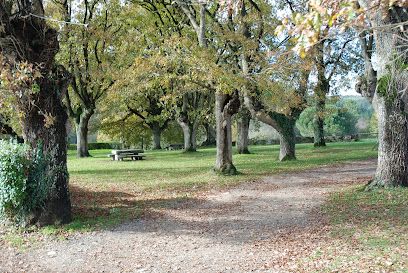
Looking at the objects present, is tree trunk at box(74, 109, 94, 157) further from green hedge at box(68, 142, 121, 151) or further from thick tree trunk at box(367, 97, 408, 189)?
thick tree trunk at box(367, 97, 408, 189)

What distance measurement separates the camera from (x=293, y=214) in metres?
7.53

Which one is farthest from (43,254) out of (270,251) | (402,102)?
(402,102)

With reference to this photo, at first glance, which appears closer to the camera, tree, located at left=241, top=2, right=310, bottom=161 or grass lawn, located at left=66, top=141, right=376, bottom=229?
grass lawn, located at left=66, top=141, right=376, bottom=229

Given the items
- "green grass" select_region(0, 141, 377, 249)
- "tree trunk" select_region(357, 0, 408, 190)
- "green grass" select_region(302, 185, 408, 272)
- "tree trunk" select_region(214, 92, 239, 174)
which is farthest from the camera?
"tree trunk" select_region(214, 92, 239, 174)

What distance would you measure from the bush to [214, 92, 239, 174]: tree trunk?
26.2ft

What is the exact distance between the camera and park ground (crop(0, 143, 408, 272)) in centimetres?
482

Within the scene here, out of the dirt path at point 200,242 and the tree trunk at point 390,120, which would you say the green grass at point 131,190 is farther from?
the tree trunk at point 390,120

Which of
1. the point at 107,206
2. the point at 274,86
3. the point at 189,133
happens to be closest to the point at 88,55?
the point at 189,133

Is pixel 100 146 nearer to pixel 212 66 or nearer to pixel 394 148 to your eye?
pixel 212 66

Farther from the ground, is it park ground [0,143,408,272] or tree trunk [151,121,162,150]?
tree trunk [151,121,162,150]

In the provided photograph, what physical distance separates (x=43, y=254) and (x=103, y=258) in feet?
3.53

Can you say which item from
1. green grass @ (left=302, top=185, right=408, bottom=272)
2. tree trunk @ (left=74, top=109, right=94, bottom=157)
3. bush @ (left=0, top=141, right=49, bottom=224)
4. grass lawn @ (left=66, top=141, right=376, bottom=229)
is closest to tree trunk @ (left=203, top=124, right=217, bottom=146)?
tree trunk @ (left=74, top=109, right=94, bottom=157)

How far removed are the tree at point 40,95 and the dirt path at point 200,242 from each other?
1067mm

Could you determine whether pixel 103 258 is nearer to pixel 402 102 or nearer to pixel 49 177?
pixel 49 177
